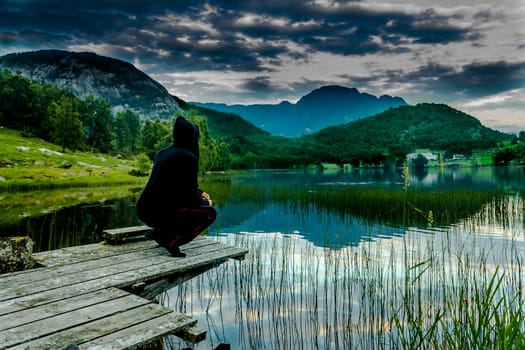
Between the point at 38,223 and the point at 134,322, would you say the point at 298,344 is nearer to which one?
the point at 134,322

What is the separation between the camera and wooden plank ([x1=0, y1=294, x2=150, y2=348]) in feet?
11.2

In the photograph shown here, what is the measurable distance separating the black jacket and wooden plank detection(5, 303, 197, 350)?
7.81 feet

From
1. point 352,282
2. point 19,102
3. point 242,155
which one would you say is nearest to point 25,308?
point 352,282

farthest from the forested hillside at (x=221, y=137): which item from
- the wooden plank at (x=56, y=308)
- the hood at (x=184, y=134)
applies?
→ the wooden plank at (x=56, y=308)

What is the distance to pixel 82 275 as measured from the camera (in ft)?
17.4

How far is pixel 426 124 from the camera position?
17912 centimetres

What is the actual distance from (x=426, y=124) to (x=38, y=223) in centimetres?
18621

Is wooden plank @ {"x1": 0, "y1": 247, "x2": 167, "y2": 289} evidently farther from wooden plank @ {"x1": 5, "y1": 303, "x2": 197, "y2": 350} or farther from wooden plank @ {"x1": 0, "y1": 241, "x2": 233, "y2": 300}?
wooden plank @ {"x1": 5, "y1": 303, "x2": 197, "y2": 350}

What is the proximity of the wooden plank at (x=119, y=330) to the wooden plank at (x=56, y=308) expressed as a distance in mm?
483

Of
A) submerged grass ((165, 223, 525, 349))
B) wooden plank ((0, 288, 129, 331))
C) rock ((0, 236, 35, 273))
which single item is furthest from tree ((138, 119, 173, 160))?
wooden plank ((0, 288, 129, 331))

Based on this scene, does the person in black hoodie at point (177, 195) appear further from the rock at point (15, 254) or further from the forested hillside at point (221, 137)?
the forested hillside at point (221, 137)

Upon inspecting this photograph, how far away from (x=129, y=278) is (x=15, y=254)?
181 centimetres

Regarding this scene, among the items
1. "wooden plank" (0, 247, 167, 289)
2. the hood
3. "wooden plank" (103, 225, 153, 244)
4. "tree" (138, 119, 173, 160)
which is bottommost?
"wooden plank" (0, 247, 167, 289)

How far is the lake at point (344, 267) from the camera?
6.34 metres
